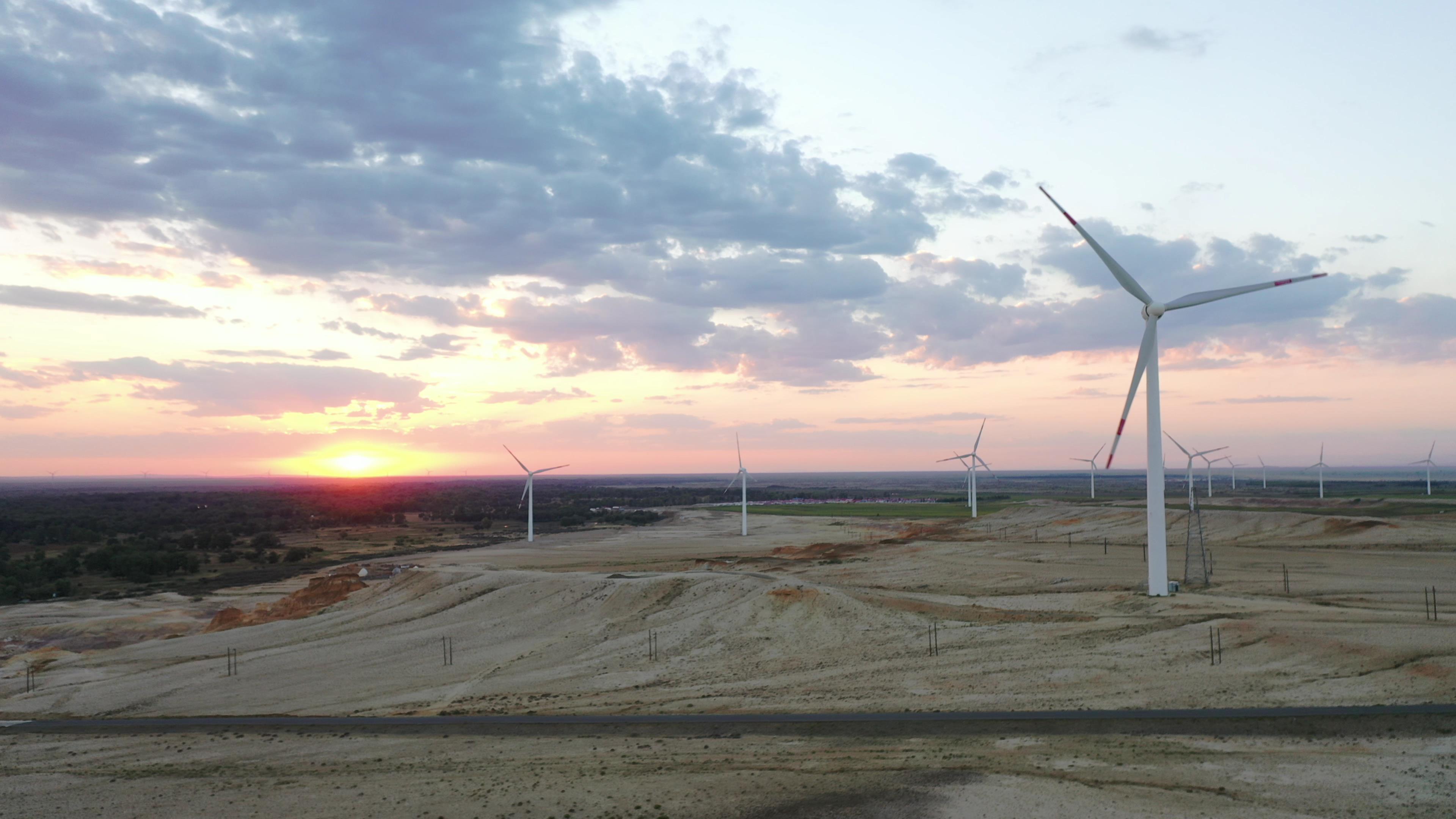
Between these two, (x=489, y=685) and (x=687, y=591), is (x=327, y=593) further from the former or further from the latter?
(x=489, y=685)

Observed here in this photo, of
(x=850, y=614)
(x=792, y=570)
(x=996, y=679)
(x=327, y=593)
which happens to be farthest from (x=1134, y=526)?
(x=327, y=593)

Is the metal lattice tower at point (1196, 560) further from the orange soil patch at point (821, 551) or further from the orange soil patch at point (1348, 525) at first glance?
the orange soil patch at point (821, 551)

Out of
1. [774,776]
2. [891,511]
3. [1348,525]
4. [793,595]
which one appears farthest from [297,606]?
[891,511]

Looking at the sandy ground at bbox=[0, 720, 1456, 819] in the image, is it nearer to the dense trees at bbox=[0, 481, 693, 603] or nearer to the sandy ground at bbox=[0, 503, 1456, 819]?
the sandy ground at bbox=[0, 503, 1456, 819]

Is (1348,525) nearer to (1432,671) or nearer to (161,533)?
(1432,671)

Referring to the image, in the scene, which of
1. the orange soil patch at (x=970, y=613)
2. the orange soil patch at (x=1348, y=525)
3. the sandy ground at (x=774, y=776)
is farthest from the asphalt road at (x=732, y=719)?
the orange soil patch at (x=1348, y=525)

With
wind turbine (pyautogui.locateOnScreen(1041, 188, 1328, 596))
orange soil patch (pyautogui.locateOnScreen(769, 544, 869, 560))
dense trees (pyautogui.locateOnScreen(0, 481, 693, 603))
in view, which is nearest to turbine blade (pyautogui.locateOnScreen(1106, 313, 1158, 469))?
wind turbine (pyautogui.locateOnScreen(1041, 188, 1328, 596))
